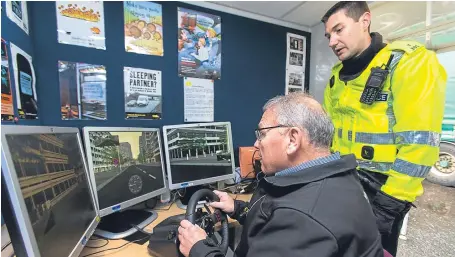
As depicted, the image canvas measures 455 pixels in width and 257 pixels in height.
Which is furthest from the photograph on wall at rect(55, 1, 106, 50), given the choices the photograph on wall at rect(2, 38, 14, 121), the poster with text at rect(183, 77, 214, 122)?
Answer: the poster with text at rect(183, 77, 214, 122)

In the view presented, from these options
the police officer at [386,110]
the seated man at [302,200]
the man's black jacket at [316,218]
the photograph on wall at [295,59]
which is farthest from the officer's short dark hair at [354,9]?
the photograph on wall at [295,59]

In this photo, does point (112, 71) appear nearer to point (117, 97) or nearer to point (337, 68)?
point (117, 97)

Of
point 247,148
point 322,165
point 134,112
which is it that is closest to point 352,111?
point 322,165

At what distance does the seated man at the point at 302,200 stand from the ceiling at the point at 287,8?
1.47 metres

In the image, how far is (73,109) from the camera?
1486mm

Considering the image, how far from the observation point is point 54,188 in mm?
699

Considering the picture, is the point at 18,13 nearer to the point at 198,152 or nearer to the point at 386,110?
the point at 198,152

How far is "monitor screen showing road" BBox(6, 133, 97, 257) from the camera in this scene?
57 centimetres

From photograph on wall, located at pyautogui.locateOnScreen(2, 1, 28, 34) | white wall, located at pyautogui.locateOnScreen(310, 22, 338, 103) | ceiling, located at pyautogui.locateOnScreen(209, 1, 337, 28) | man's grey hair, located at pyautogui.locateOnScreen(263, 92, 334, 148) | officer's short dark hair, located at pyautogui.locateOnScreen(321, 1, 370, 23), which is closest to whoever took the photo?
man's grey hair, located at pyautogui.locateOnScreen(263, 92, 334, 148)

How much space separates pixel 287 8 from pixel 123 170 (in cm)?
187

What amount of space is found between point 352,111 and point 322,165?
716 mm

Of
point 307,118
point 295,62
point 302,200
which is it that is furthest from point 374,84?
point 295,62

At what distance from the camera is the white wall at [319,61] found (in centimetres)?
231

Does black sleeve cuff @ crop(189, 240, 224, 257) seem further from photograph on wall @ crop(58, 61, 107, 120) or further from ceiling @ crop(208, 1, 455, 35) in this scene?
ceiling @ crop(208, 1, 455, 35)
